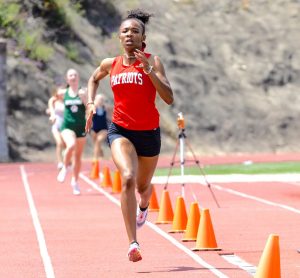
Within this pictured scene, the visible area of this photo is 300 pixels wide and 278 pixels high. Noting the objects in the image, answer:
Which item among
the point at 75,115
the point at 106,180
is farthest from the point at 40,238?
the point at 106,180

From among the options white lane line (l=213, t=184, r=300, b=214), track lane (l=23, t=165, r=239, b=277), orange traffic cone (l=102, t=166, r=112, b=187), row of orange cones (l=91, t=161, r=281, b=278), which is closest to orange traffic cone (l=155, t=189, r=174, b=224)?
row of orange cones (l=91, t=161, r=281, b=278)

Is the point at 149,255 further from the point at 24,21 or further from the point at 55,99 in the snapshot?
the point at 24,21

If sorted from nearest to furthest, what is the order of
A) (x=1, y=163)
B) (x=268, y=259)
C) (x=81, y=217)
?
(x=268, y=259) < (x=81, y=217) < (x=1, y=163)

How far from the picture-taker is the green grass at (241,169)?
98.2 ft

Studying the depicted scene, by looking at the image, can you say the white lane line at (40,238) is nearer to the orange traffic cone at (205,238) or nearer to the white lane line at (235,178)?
the orange traffic cone at (205,238)

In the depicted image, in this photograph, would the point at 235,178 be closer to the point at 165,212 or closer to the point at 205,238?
the point at 165,212

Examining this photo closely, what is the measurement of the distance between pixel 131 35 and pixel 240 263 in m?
2.34

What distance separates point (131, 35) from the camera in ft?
37.2

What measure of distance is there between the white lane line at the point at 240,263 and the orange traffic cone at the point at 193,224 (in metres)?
1.20

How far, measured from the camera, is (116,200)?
20734 millimetres

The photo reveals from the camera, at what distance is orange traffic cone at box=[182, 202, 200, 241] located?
518 inches

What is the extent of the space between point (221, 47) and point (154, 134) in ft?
132

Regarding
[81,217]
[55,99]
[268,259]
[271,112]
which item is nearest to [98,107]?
[55,99]

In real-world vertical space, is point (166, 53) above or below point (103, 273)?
above
